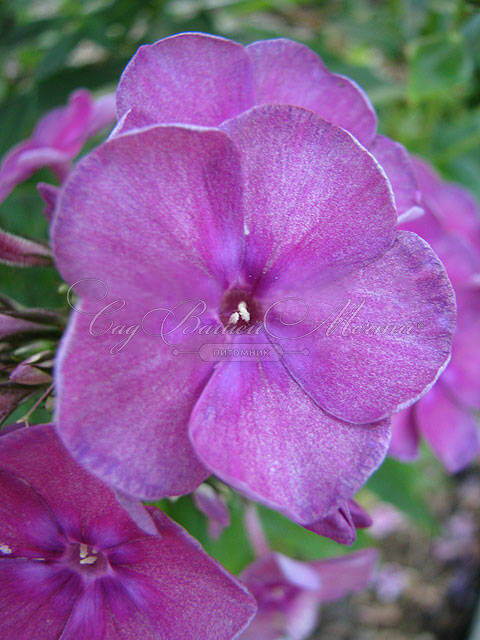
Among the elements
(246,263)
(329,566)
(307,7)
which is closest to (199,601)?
(246,263)

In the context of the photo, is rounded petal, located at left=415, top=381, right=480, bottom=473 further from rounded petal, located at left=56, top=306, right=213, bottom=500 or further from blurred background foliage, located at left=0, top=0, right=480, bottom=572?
rounded petal, located at left=56, top=306, right=213, bottom=500

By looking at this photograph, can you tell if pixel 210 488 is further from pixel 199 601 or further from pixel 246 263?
pixel 246 263

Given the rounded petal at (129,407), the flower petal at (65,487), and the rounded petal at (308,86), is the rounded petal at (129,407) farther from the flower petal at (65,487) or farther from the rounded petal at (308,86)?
the rounded petal at (308,86)

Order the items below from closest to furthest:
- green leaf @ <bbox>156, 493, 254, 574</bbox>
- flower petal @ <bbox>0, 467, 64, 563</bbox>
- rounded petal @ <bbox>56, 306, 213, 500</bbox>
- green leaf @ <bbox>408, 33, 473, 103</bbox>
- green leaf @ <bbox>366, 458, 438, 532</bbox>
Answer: rounded petal @ <bbox>56, 306, 213, 500</bbox> → flower petal @ <bbox>0, 467, 64, 563</bbox> → green leaf @ <bbox>156, 493, 254, 574</bbox> → green leaf @ <bbox>408, 33, 473, 103</bbox> → green leaf @ <bbox>366, 458, 438, 532</bbox>

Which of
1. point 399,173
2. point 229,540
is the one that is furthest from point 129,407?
point 229,540

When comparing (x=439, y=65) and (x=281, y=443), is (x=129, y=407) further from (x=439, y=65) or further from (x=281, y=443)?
(x=439, y=65)

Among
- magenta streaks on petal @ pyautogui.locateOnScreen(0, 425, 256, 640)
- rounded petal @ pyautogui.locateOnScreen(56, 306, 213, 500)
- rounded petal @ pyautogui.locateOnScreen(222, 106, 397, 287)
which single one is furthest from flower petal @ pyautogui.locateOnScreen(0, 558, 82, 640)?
rounded petal @ pyautogui.locateOnScreen(222, 106, 397, 287)
